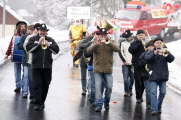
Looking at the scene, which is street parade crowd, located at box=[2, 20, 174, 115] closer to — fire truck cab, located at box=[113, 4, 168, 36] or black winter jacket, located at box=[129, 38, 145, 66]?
black winter jacket, located at box=[129, 38, 145, 66]

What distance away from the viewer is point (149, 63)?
12.1 m

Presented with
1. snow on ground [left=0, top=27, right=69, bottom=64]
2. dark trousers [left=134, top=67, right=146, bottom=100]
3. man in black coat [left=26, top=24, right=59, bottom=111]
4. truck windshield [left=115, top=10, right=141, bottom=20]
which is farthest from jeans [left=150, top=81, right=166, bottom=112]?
truck windshield [left=115, top=10, right=141, bottom=20]

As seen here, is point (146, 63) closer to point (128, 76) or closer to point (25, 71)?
point (128, 76)

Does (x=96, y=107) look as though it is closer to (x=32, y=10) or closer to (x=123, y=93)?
(x=123, y=93)

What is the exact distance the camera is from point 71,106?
487 inches

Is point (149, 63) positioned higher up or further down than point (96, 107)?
higher up

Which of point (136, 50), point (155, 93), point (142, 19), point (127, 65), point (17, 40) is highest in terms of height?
point (142, 19)

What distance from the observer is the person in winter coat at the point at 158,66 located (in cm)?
1182

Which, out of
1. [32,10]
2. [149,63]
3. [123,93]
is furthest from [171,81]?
[32,10]

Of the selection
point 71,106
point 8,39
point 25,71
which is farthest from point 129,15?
point 71,106

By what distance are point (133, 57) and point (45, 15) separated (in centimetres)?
8291

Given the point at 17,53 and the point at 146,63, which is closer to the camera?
the point at 146,63

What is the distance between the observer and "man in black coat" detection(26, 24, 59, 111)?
37.7 ft

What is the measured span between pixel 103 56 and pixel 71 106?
1.37 metres
